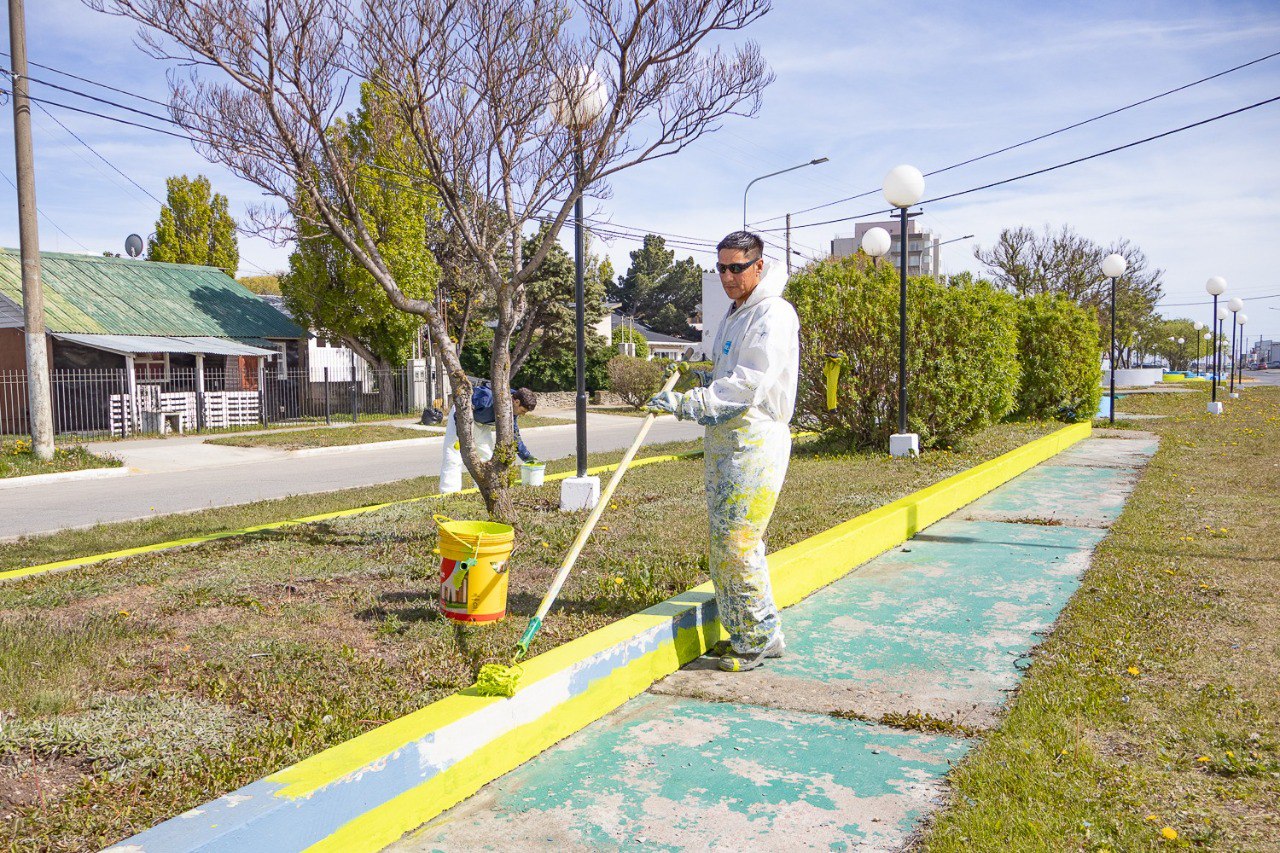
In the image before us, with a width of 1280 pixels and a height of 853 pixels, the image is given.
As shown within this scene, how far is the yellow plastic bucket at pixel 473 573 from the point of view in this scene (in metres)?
4.61

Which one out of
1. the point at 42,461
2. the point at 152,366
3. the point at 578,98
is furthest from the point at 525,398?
the point at 152,366

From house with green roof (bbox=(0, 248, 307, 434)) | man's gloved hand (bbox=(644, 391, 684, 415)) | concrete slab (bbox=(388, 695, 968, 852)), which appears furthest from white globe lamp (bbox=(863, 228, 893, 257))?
house with green roof (bbox=(0, 248, 307, 434))

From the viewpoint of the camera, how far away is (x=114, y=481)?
13852 millimetres

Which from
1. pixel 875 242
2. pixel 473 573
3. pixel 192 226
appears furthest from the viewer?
pixel 192 226

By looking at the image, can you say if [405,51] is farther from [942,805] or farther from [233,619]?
[942,805]

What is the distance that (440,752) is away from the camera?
10.5 feet

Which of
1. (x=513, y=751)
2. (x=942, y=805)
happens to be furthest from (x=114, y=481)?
(x=942, y=805)

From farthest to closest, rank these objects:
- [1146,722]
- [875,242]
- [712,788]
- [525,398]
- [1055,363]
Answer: [1055,363]
[875,242]
[525,398]
[1146,722]
[712,788]

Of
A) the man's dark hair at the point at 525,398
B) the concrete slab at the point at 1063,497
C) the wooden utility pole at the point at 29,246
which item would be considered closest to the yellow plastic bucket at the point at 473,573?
the man's dark hair at the point at 525,398

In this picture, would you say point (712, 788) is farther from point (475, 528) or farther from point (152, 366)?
point (152, 366)

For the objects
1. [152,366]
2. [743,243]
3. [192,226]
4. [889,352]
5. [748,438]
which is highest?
[192,226]

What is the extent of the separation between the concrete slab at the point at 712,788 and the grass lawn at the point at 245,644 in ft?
1.88

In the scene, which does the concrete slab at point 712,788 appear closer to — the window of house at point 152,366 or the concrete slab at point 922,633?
the concrete slab at point 922,633

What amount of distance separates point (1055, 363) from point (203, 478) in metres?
15.7
